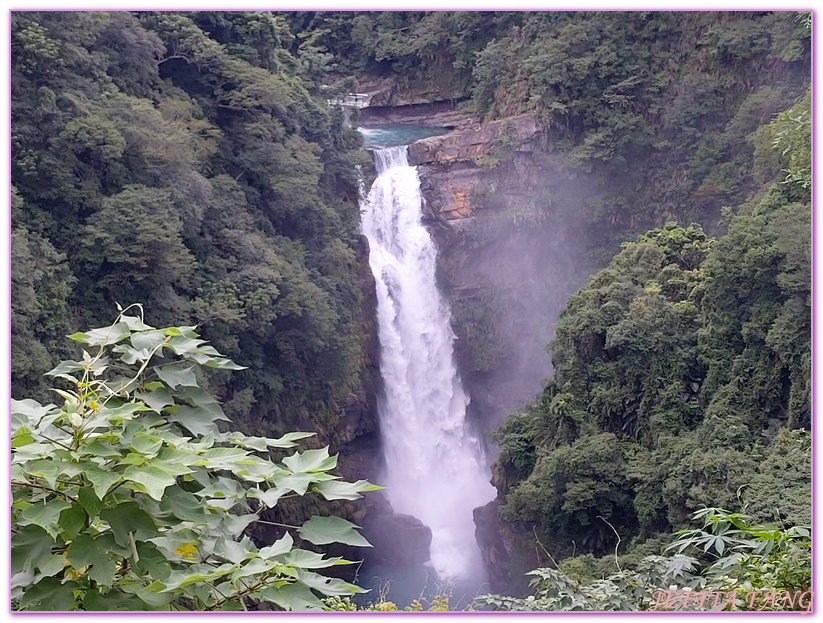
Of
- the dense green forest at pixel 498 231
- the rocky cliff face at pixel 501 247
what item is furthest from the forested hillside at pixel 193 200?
the rocky cliff face at pixel 501 247

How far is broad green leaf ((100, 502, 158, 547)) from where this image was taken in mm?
2008

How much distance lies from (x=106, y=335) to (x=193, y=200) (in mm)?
11900

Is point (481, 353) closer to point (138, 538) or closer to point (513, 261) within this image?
point (513, 261)

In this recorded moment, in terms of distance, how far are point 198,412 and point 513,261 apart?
736 inches

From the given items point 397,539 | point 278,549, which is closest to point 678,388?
point 397,539

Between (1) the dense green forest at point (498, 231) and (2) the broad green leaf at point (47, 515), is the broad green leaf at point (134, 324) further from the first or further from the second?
(1) the dense green forest at point (498, 231)

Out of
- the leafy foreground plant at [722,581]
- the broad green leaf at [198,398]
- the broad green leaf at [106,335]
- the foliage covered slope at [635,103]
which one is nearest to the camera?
the broad green leaf at [106,335]

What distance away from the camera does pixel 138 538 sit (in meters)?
2.06

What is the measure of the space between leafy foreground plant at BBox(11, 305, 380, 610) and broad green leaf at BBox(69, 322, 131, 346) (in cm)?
1

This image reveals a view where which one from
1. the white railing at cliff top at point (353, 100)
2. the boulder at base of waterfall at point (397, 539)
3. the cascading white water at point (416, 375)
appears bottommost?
the boulder at base of waterfall at point (397, 539)

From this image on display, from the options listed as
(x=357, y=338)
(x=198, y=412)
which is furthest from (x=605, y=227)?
(x=198, y=412)

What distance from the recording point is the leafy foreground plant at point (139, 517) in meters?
1.99

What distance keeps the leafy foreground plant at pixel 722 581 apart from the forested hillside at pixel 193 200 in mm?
8863

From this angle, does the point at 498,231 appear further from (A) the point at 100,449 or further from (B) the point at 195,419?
(A) the point at 100,449
